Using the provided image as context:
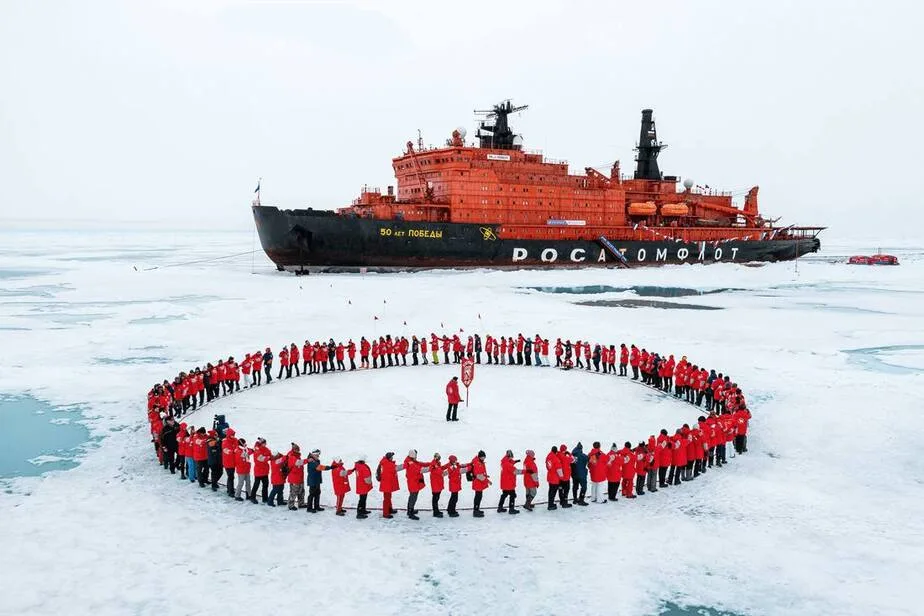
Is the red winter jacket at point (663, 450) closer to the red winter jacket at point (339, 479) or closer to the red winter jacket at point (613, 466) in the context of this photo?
the red winter jacket at point (613, 466)

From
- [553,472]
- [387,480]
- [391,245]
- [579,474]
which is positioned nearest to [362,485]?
[387,480]

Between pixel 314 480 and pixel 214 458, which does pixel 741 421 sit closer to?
pixel 314 480

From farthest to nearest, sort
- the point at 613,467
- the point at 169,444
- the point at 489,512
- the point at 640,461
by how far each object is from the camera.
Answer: the point at 169,444 → the point at 640,461 → the point at 613,467 → the point at 489,512

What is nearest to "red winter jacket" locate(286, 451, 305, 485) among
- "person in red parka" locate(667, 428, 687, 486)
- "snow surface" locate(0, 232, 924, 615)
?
"snow surface" locate(0, 232, 924, 615)

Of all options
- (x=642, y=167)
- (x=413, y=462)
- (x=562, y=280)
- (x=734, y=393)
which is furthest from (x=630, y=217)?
(x=413, y=462)

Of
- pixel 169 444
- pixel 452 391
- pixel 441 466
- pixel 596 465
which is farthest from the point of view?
pixel 452 391

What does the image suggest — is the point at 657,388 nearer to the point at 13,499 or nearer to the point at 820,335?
the point at 820,335

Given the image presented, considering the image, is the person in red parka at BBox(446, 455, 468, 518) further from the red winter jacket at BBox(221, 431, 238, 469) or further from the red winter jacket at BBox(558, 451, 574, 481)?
the red winter jacket at BBox(221, 431, 238, 469)
